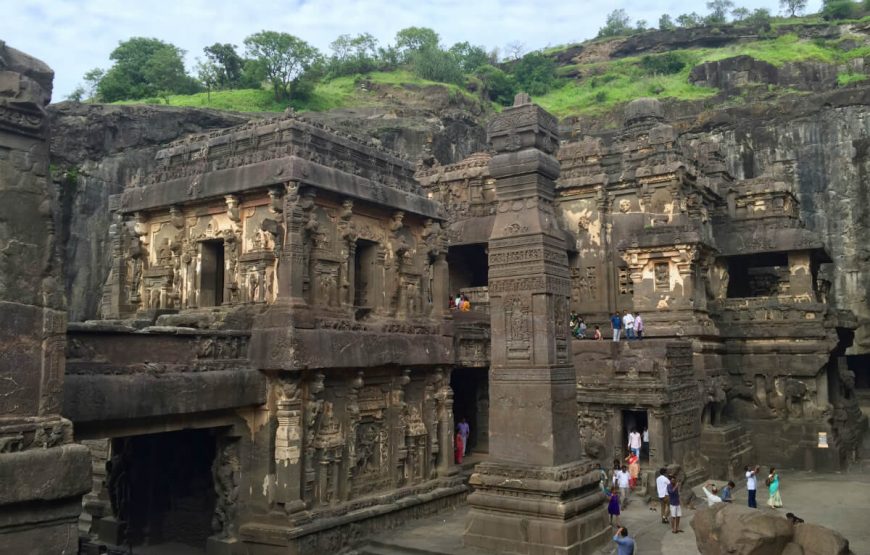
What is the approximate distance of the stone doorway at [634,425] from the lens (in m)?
17.3

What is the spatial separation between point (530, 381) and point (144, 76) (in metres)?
46.3

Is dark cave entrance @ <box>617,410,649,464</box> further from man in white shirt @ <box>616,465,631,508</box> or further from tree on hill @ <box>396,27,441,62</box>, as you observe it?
tree on hill @ <box>396,27,441,62</box>

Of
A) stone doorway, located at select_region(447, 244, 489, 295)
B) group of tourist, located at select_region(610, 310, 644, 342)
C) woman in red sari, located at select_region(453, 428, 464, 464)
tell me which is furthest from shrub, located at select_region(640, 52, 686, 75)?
woman in red sari, located at select_region(453, 428, 464, 464)

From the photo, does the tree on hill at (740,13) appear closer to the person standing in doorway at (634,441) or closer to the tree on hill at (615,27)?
the tree on hill at (615,27)

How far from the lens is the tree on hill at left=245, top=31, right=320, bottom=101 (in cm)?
4794

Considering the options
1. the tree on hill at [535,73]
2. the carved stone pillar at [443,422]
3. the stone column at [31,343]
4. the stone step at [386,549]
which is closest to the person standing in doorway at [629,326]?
the carved stone pillar at [443,422]

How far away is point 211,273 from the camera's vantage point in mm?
14703

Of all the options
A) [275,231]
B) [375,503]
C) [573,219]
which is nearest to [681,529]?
[375,503]

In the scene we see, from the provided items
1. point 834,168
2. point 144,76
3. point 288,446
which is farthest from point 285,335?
point 144,76

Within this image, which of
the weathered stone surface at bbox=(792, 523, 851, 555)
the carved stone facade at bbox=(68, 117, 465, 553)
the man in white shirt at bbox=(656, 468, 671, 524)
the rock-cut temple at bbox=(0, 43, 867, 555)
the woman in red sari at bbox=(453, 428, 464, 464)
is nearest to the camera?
the rock-cut temple at bbox=(0, 43, 867, 555)

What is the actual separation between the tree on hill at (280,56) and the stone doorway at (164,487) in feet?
120

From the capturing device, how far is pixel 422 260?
650 inches

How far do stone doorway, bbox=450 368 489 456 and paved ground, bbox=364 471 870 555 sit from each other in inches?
Result: 171

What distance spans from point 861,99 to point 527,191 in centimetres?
3091
